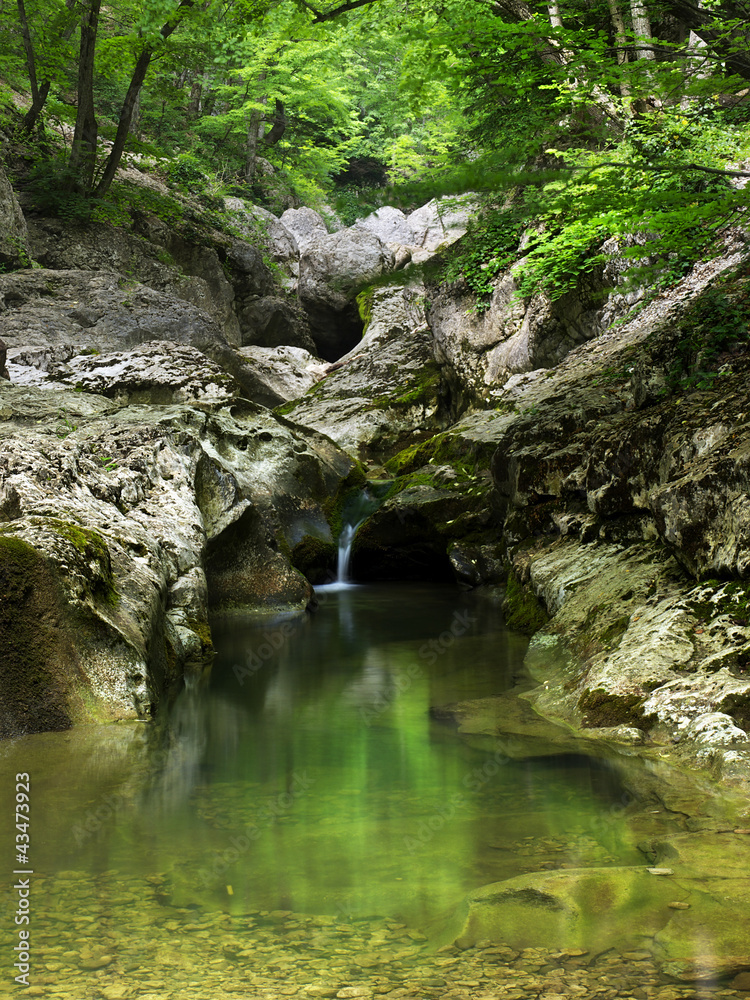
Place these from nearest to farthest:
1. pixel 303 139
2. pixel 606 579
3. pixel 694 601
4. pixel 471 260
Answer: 1. pixel 694 601
2. pixel 606 579
3. pixel 471 260
4. pixel 303 139

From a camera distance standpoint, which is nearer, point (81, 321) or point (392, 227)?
point (81, 321)

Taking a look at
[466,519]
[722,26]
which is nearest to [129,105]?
[466,519]

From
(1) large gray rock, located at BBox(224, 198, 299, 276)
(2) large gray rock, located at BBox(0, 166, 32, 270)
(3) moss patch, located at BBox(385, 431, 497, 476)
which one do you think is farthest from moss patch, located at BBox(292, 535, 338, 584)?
(1) large gray rock, located at BBox(224, 198, 299, 276)

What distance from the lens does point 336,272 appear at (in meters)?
26.0

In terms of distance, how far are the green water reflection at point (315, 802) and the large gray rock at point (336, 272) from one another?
20.3 m

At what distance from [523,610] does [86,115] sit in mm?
18458

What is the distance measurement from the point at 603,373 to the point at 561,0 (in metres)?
5.17

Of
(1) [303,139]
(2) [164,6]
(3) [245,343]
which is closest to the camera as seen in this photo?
(2) [164,6]

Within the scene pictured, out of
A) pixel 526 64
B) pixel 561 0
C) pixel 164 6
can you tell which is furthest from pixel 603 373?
pixel 164 6

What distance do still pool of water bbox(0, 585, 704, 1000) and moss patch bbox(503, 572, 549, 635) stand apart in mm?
1531

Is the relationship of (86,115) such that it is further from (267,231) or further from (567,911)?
(567,911)

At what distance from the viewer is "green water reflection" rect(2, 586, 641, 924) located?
11.7 ft

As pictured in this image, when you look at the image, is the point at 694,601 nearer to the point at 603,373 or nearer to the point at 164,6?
the point at 603,373

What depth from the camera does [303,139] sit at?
111 feet
